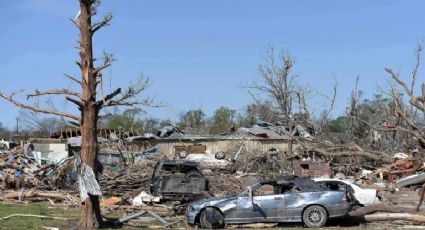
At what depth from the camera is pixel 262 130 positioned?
159 ft

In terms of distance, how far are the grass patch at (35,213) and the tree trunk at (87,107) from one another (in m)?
0.85

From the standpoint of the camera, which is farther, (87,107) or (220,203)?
(220,203)

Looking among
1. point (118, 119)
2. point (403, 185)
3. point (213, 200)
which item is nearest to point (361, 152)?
point (403, 185)

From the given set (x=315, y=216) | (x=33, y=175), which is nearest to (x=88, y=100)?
(x=315, y=216)

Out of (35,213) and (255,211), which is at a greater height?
(255,211)

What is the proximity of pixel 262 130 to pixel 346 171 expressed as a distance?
1420 cm

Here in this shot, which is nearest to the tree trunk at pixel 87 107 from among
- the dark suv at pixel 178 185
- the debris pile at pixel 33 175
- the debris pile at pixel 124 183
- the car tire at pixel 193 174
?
the dark suv at pixel 178 185

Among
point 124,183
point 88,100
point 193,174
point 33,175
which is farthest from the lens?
point 33,175

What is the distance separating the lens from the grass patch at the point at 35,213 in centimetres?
1583

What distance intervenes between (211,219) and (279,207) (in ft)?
6.45

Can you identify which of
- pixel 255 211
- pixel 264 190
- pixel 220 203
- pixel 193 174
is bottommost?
pixel 255 211

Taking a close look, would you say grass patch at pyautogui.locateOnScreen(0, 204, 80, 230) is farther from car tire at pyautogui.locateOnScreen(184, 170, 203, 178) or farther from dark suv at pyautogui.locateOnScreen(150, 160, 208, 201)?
car tire at pyautogui.locateOnScreen(184, 170, 203, 178)

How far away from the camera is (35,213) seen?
63.5 feet

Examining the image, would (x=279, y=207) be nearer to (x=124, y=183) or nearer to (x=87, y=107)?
(x=87, y=107)
